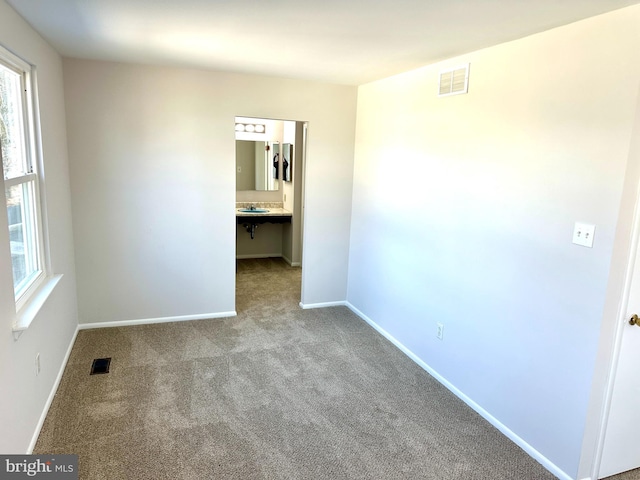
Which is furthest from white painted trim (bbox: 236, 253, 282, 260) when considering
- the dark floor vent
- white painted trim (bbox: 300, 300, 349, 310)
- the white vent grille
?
the white vent grille

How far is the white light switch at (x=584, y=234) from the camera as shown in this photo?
2.13m

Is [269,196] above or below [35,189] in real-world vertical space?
below

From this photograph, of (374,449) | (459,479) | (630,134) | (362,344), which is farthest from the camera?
(362,344)

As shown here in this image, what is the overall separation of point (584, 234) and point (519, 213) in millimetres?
427

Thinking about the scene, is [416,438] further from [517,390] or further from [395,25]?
[395,25]

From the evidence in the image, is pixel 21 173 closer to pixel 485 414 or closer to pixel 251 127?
pixel 485 414

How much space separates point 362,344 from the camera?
3947 mm

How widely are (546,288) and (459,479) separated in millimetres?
1128

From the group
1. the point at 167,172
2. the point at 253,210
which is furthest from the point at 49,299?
the point at 253,210

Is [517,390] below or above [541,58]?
below

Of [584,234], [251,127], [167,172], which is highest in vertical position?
[251,127]

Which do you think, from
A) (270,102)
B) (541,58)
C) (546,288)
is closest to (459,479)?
(546,288)

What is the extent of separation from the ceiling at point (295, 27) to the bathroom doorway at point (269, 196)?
296 centimetres

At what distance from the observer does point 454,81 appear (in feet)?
9.96
